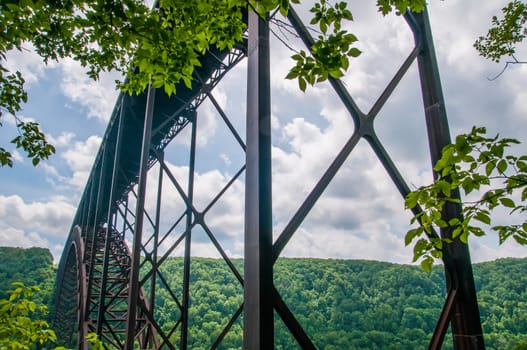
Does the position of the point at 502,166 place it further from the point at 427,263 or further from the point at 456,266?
the point at 456,266

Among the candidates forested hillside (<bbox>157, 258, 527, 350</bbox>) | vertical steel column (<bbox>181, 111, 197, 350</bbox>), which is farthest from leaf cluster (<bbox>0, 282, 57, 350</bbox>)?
forested hillside (<bbox>157, 258, 527, 350</bbox>)

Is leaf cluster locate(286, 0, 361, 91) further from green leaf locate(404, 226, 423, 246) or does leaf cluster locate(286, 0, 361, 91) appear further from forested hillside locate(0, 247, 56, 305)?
forested hillside locate(0, 247, 56, 305)

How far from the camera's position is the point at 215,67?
25.1 ft

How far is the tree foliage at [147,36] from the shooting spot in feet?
5.59

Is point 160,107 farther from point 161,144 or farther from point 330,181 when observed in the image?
point 330,181

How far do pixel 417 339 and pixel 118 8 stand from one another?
31.9 m

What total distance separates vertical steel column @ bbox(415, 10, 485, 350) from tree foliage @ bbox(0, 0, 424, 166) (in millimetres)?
1194

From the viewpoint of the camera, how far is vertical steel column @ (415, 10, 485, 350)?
2.33m

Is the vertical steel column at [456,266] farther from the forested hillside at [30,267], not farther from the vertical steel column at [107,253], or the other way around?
the forested hillside at [30,267]

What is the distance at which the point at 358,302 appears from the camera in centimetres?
3319

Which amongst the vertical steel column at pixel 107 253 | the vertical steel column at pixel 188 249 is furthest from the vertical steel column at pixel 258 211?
the vertical steel column at pixel 107 253

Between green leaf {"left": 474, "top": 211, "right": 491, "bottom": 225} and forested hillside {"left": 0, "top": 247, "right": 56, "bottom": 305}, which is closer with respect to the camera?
green leaf {"left": 474, "top": 211, "right": 491, "bottom": 225}

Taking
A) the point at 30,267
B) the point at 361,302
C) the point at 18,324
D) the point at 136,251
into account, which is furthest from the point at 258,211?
the point at 30,267

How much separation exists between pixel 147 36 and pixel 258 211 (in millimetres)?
1262
